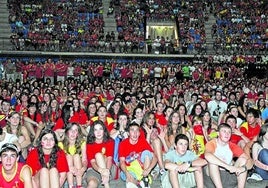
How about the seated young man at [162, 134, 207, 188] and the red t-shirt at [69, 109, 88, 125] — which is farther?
the red t-shirt at [69, 109, 88, 125]

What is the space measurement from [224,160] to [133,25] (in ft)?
84.1

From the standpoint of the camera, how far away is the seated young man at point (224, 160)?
630cm

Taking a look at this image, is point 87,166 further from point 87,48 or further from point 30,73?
point 87,48

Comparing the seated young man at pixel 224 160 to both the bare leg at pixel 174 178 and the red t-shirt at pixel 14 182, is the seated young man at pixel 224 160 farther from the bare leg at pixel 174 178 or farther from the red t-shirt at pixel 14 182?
the red t-shirt at pixel 14 182

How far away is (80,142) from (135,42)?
21454mm

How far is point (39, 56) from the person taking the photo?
2608cm

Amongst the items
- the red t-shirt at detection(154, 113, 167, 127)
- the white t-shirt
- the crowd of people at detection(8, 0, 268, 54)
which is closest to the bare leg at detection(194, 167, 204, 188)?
the white t-shirt

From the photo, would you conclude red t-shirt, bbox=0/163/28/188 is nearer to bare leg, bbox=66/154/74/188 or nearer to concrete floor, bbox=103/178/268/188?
bare leg, bbox=66/154/74/188

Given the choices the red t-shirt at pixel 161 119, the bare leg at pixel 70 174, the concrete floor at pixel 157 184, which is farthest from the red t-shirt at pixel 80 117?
the bare leg at pixel 70 174

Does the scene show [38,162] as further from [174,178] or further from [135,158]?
[174,178]

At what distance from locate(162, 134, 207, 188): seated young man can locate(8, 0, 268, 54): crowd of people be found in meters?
21.1

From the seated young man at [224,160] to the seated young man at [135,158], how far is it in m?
0.84

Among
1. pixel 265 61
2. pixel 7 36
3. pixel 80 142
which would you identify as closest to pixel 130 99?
pixel 80 142

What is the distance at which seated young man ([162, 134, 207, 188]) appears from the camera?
245 inches
